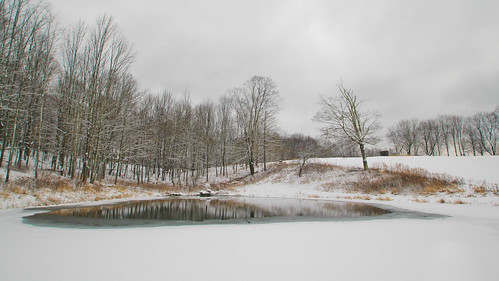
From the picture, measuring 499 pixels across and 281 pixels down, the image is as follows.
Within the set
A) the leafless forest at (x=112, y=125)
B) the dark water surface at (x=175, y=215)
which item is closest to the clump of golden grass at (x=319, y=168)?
the leafless forest at (x=112, y=125)

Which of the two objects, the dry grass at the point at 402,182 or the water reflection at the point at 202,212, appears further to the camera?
the dry grass at the point at 402,182

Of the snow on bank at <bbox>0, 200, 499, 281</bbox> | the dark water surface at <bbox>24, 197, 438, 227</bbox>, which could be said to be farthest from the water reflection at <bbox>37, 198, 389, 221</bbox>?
the snow on bank at <bbox>0, 200, 499, 281</bbox>

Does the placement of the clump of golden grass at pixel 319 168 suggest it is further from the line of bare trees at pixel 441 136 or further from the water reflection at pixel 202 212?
the line of bare trees at pixel 441 136

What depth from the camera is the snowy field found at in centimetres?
234

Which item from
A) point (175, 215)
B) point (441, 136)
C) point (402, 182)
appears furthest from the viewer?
point (441, 136)

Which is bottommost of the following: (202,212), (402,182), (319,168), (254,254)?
(202,212)

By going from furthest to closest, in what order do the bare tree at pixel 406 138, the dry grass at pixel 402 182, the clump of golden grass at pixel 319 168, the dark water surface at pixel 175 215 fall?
the bare tree at pixel 406 138 < the clump of golden grass at pixel 319 168 < the dry grass at pixel 402 182 < the dark water surface at pixel 175 215

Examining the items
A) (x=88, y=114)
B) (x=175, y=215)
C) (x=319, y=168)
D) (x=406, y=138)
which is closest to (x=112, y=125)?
(x=88, y=114)

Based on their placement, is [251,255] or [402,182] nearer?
[251,255]

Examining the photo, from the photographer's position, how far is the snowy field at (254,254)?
7.66 feet

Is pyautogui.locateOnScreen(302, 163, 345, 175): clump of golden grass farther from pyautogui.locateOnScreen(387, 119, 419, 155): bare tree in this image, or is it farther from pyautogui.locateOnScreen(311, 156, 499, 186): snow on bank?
Answer: pyautogui.locateOnScreen(387, 119, 419, 155): bare tree

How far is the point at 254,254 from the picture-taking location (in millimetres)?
3076

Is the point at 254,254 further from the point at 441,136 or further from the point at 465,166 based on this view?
the point at 441,136

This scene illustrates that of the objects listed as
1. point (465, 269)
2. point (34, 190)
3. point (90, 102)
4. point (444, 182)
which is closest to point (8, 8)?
point (90, 102)
